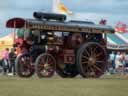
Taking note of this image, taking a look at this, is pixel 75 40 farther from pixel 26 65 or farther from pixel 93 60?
pixel 26 65

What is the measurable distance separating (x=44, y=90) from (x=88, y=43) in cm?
879

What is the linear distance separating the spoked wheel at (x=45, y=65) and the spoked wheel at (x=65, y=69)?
49 centimetres

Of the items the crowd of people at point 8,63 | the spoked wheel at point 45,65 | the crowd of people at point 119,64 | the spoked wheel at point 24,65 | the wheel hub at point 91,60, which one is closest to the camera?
the spoked wheel at point 45,65

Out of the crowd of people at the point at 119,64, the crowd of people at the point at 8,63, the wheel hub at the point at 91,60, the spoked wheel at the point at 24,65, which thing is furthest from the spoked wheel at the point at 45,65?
the crowd of people at the point at 119,64

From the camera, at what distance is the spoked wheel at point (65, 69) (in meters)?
21.0

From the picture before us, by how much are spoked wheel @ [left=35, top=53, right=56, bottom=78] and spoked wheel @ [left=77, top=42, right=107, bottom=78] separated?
0.95m

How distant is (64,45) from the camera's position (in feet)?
68.1

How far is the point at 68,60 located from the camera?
2066 centimetres

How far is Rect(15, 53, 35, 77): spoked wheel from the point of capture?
20.7 metres

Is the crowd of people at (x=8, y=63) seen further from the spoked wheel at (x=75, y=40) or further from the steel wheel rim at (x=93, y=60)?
the spoked wheel at (x=75, y=40)

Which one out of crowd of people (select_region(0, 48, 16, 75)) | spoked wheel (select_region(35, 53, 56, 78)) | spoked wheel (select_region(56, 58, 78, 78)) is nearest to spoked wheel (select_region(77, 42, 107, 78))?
spoked wheel (select_region(56, 58, 78, 78))

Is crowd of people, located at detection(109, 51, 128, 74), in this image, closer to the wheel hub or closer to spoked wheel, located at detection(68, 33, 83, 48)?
the wheel hub

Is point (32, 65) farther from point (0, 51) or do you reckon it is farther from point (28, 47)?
point (0, 51)

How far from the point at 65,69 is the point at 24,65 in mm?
1639
